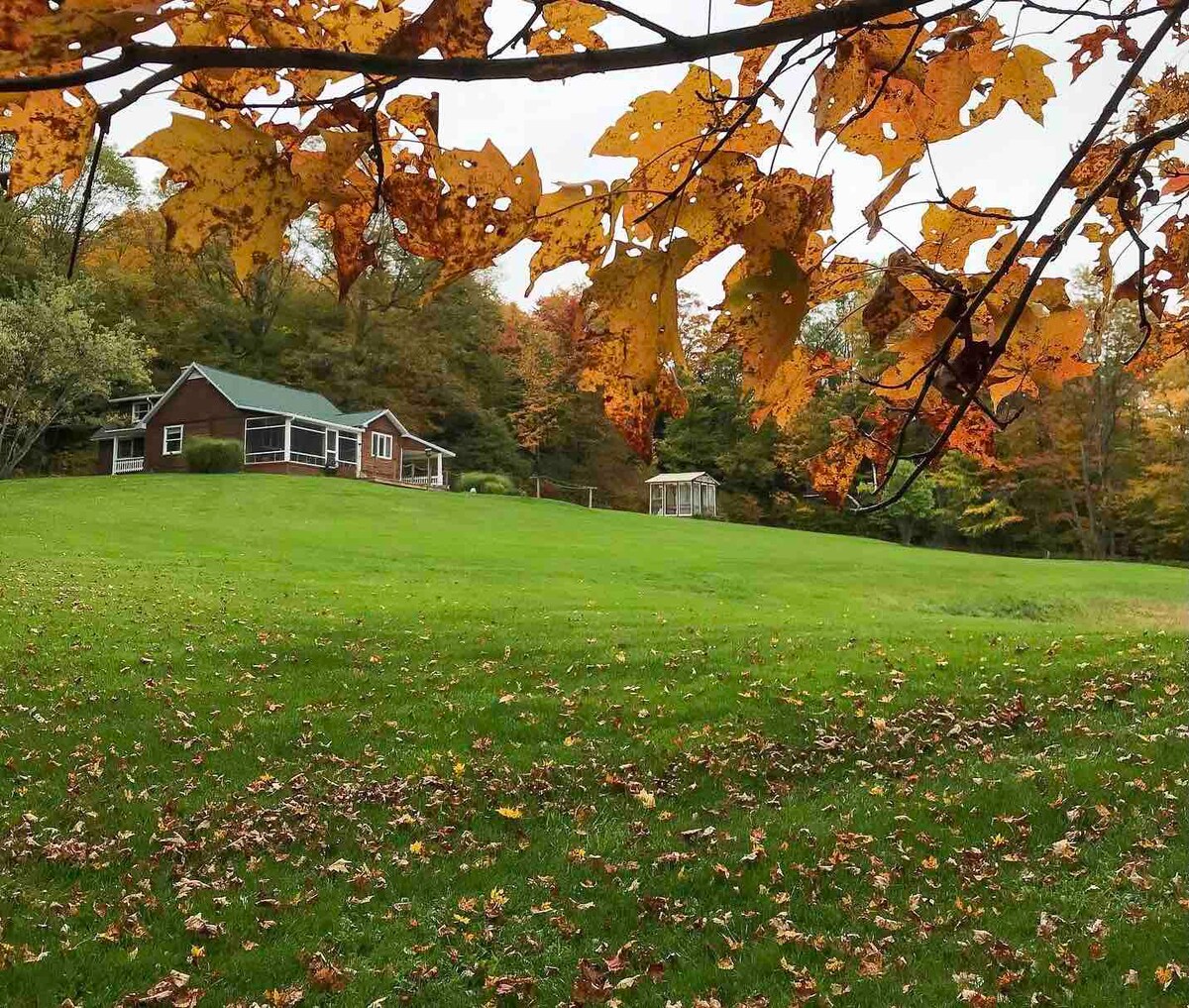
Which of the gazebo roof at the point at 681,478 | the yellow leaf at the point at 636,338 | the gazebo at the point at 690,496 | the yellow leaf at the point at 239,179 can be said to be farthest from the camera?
the gazebo at the point at 690,496

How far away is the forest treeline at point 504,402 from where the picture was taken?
98.8ft

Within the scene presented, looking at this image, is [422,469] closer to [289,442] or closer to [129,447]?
[289,442]

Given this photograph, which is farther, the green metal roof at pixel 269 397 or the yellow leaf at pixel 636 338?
the green metal roof at pixel 269 397

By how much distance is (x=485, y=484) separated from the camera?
33.2m

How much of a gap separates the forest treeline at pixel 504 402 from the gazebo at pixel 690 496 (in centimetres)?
100

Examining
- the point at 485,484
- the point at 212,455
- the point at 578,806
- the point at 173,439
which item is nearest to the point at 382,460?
the point at 485,484

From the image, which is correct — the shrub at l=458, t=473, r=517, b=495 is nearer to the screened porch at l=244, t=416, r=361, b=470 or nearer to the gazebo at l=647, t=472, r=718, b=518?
the screened porch at l=244, t=416, r=361, b=470

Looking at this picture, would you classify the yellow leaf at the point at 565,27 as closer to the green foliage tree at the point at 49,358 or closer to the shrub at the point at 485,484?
the green foliage tree at the point at 49,358

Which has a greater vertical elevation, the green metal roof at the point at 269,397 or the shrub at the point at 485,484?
the green metal roof at the point at 269,397

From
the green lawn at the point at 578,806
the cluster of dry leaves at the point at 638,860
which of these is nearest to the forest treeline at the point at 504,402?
the green lawn at the point at 578,806

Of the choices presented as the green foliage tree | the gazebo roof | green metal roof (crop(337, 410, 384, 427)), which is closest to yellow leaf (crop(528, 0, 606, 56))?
the green foliage tree

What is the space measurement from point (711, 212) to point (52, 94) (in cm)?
60

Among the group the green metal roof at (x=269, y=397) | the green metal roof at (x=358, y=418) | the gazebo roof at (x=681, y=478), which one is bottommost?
the gazebo roof at (x=681, y=478)

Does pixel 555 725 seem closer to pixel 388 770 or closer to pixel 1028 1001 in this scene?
pixel 388 770
